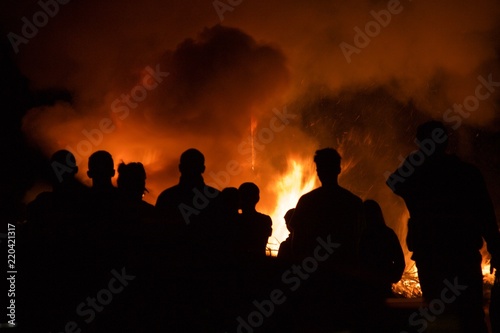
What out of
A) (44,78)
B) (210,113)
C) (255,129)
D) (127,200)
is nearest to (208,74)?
(210,113)

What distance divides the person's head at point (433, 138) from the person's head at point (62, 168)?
2.44 metres

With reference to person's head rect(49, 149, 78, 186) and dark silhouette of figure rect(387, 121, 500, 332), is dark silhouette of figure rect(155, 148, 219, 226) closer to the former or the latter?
person's head rect(49, 149, 78, 186)

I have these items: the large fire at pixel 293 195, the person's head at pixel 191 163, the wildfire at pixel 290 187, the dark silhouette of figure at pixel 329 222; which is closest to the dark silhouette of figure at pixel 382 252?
the dark silhouette of figure at pixel 329 222

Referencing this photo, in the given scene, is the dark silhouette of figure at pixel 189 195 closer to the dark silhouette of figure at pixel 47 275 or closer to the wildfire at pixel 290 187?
the dark silhouette of figure at pixel 47 275

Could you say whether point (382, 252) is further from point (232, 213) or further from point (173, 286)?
point (173, 286)

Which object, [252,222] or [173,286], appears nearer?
[173,286]

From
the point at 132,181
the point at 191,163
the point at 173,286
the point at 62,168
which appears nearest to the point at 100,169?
the point at 62,168

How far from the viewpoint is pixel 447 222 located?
12.8 ft

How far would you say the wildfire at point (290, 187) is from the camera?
381 inches

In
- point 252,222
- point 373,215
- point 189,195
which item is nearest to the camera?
point 189,195

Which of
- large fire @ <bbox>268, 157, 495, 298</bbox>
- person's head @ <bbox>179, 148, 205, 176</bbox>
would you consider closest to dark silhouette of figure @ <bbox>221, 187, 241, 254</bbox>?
person's head @ <bbox>179, 148, 205, 176</bbox>

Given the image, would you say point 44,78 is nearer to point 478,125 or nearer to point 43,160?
point 43,160

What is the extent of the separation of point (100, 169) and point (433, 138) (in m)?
2.36

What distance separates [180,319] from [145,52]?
→ 896 cm
